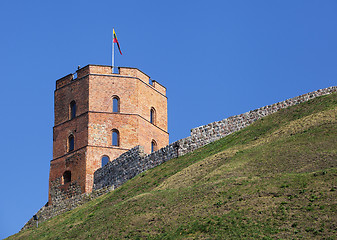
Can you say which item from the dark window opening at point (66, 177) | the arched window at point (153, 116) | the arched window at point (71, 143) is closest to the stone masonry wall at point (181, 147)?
the dark window opening at point (66, 177)

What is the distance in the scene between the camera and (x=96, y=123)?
55.5 metres

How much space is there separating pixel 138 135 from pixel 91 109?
4478 millimetres

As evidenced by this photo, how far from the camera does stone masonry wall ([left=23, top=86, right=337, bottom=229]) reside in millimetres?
44156

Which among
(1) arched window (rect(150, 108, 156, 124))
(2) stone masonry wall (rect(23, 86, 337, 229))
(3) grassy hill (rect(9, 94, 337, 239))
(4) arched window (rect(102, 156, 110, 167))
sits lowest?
(3) grassy hill (rect(9, 94, 337, 239))

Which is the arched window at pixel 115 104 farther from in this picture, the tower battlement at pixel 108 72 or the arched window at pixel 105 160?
the arched window at pixel 105 160

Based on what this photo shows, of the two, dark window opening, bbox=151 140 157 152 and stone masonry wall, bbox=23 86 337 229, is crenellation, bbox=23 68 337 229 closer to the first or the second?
stone masonry wall, bbox=23 86 337 229

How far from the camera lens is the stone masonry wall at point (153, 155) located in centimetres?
4416

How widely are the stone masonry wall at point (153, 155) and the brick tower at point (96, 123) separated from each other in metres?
1.65

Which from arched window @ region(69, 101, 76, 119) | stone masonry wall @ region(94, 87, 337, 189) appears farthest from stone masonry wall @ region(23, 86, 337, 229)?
arched window @ region(69, 101, 76, 119)

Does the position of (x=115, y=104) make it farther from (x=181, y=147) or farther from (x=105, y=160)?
(x=181, y=147)

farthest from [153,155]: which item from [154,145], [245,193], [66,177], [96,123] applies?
[245,193]

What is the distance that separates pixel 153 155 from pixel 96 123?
8.88m

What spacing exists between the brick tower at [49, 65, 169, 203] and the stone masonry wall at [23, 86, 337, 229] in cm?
165

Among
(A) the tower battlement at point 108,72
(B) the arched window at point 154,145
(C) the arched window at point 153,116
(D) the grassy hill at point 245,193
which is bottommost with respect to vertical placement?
(D) the grassy hill at point 245,193
